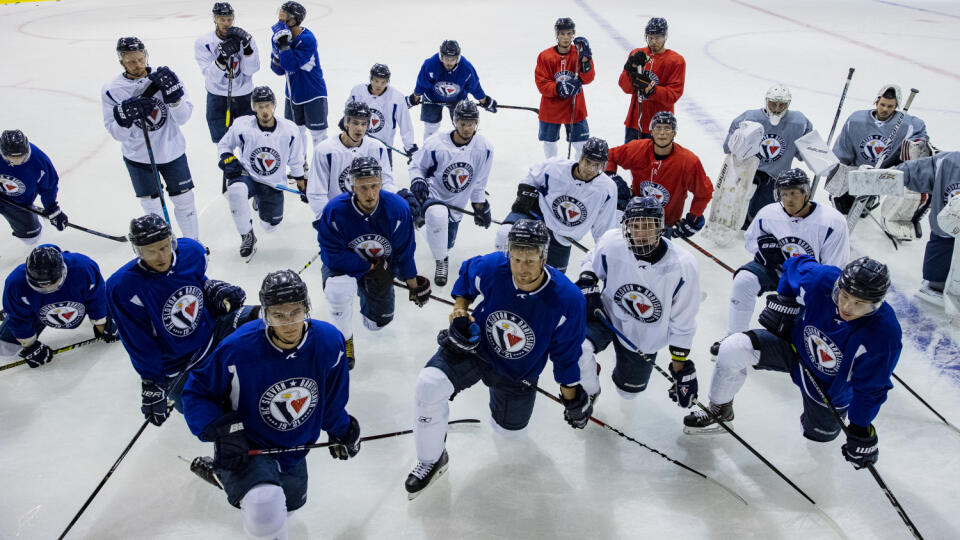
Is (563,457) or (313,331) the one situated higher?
(313,331)

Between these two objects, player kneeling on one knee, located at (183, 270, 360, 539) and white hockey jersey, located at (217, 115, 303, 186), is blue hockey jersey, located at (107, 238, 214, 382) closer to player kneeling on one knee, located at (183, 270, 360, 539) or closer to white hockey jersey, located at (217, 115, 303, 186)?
player kneeling on one knee, located at (183, 270, 360, 539)

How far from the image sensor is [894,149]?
467 centimetres

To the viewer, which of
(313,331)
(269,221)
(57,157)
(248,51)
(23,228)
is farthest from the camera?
(57,157)

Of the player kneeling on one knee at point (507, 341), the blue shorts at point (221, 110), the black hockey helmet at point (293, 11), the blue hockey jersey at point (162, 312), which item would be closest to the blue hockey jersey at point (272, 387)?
the player kneeling on one knee at point (507, 341)

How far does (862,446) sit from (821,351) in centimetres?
40

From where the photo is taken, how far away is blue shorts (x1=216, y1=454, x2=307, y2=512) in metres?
2.23

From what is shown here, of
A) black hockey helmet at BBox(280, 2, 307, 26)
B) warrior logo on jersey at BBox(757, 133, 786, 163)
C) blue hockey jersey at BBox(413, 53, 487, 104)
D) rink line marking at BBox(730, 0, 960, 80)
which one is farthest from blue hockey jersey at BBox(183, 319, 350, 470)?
rink line marking at BBox(730, 0, 960, 80)

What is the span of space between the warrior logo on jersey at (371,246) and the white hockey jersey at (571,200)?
3.51 feet

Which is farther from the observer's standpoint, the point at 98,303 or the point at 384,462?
the point at 98,303

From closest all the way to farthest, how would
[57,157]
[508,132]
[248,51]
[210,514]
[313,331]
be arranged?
[313,331], [210,514], [248,51], [57,157], [508,132]

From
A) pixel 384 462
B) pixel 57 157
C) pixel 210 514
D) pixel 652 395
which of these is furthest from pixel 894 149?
pixel 57 157

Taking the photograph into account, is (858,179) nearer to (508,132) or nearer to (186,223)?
(508,132)

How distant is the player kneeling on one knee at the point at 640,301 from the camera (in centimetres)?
288

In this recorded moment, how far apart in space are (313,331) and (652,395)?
186cm
